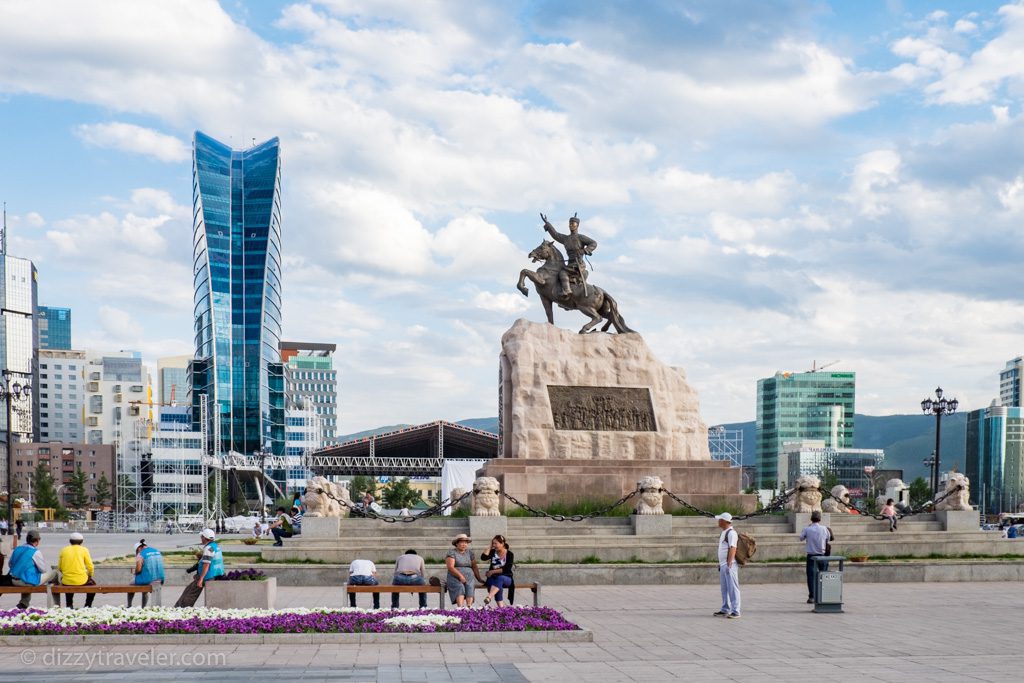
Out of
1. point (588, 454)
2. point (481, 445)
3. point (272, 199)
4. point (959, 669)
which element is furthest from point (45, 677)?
point (272, 199)

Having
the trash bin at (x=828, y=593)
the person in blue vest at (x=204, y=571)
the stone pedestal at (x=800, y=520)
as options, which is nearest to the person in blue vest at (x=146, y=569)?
the person in blue vest at (x=204, y=571)

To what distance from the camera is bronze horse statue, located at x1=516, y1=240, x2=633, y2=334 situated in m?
29.8

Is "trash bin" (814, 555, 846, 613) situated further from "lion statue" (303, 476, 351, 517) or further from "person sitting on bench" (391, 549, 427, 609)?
"lion statue" (303, 476, 351, 517)

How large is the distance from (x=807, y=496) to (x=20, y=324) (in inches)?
6497

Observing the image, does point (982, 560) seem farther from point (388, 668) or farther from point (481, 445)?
point (481, 445)

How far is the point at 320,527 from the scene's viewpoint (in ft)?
79.4

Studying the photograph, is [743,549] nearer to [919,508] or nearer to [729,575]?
[729,575]

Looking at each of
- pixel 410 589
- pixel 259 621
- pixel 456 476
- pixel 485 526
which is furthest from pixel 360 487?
pixel 259 621

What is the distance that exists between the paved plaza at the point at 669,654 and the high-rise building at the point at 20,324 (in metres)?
160

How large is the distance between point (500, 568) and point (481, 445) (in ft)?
262

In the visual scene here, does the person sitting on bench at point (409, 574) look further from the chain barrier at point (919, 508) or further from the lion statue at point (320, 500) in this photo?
the chain barrier at point (919, 508)

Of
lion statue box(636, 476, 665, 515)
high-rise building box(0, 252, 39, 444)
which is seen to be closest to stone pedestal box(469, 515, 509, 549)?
lion statue box(636, 476, 665, 515)

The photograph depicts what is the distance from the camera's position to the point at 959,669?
11.1 meters

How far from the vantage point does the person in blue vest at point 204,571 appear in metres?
15.0
